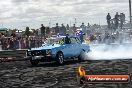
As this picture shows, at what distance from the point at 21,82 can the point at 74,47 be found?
868 cm

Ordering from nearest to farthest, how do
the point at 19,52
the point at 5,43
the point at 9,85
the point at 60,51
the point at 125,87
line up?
the point at 125,87, the point at 9,85, the point at 60,51, the point at 19,52, the point at 5,43

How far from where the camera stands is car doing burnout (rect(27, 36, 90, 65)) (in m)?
18.8

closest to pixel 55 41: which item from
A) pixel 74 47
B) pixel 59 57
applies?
pixel 59 57

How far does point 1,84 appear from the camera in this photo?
11875 millimetres

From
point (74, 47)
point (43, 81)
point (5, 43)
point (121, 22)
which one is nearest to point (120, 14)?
point (121, 22)

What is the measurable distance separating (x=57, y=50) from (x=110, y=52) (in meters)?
9.12

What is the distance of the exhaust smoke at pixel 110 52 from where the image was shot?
926 inches

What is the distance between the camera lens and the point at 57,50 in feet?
62.3

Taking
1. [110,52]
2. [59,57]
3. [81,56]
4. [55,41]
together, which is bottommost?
[110,52]

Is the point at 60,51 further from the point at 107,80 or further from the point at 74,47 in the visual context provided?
the point at 107,80

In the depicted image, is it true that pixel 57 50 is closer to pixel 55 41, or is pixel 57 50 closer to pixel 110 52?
pixel 55 41

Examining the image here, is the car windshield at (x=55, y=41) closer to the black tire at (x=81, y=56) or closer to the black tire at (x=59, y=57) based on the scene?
the black tire at (x=59, y=57)

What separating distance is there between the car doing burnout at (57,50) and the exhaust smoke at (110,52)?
1907 millimetres

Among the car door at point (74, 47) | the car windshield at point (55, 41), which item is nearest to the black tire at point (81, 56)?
the car door at point (74, 47)
